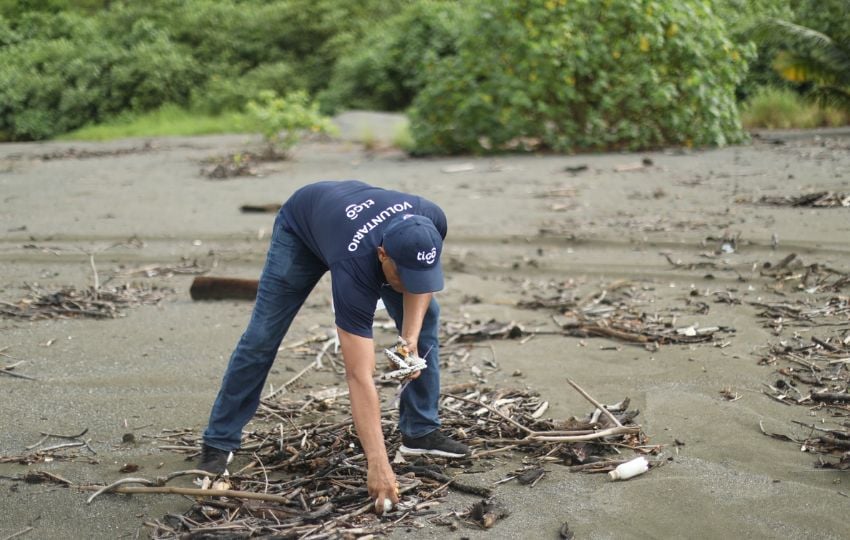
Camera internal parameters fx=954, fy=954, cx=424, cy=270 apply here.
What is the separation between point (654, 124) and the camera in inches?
567

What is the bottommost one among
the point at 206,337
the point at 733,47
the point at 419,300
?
the point at 206,337

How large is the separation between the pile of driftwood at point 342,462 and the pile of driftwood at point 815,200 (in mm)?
5118

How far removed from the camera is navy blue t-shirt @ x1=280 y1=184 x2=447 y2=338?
3.57 metres

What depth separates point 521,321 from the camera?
266 inches

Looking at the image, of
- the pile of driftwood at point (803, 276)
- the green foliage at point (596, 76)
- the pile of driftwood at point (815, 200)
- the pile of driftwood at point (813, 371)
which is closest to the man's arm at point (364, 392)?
the pile of driftwood at point (813, 371)

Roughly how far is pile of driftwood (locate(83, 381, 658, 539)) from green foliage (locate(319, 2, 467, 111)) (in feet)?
60.2

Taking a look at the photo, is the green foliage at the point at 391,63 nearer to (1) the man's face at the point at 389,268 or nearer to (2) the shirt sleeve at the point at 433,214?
(2) the shirt sleeve at the point at 433,214

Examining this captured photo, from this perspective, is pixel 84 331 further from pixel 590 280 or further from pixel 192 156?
pixel 192 156

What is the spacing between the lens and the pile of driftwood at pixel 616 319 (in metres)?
6.04

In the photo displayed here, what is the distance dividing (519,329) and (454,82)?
9.40m

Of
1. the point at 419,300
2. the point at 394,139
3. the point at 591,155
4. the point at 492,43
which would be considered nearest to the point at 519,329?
the point at 419,300

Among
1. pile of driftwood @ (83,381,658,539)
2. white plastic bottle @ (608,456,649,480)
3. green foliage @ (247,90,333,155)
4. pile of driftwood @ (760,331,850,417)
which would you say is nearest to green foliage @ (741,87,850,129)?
green foliage @ (247,90,333,155)

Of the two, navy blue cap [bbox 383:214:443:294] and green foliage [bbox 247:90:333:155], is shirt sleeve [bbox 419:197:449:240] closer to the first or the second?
navy blue cap [bbox 383:214:443:294]

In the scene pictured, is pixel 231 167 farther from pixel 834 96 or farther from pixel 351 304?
pixel 351 304
